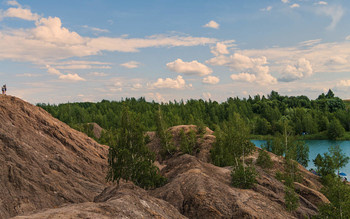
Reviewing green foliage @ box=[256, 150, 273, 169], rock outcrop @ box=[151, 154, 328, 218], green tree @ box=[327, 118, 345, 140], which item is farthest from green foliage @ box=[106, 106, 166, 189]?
green tree @ box=[327, 118, 345, 140]

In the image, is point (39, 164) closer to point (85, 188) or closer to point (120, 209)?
point (85, 188)

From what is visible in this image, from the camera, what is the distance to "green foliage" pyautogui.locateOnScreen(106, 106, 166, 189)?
103 feet

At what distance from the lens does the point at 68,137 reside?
48.2 metres

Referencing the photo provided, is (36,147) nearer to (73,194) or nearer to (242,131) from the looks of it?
(73,194)

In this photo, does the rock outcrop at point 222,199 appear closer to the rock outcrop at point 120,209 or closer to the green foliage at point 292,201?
the green foliage at point 292,201

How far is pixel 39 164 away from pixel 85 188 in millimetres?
6990

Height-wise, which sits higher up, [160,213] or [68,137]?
[68,137]

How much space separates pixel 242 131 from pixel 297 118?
434 ft

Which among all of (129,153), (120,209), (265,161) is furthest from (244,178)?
(120,209)

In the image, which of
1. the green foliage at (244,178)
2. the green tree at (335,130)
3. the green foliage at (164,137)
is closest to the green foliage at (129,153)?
the green foliage at (244,178)

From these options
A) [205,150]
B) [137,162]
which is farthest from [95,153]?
[205,150]

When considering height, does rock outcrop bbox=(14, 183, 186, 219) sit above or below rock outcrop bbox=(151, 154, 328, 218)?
above

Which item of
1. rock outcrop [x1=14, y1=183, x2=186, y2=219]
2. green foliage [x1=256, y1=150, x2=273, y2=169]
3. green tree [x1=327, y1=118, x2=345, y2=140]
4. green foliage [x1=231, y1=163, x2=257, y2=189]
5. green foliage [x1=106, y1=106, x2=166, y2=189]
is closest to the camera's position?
rock outcrop [x1=14, y1=183, x2=186, y2=219]

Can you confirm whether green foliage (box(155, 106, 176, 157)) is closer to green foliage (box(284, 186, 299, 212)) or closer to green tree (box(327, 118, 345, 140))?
green foliage (box(284, 186, 299, 212))
